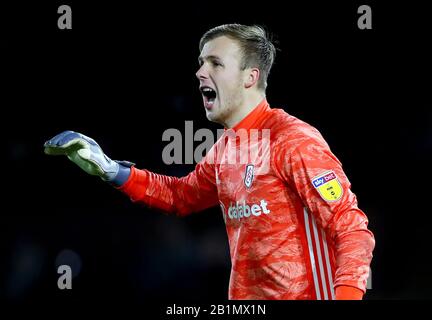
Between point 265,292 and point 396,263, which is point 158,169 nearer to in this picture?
point 396,263

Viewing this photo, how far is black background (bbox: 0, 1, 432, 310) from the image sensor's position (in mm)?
4840

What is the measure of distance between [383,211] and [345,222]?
2.59m

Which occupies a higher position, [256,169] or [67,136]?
[67,136]

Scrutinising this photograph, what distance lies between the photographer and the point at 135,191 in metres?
3.14

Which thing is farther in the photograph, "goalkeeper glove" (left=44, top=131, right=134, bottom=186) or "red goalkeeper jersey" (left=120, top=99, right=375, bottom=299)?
"goalkeeper glove" (left=44, top=131, right=134, bottom=186)

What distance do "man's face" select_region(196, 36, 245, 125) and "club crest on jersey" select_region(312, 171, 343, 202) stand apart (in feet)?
2.06

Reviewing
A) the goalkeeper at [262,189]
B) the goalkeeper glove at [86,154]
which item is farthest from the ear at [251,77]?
the goalkeeper glove at [86,154]

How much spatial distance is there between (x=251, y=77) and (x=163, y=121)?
84.6 inches

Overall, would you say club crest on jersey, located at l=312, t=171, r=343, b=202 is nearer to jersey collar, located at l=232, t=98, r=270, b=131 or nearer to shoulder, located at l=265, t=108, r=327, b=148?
shoulder, located at l=265, t=108, r=327, b=148

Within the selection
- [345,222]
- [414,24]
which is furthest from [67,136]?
[414,24]
